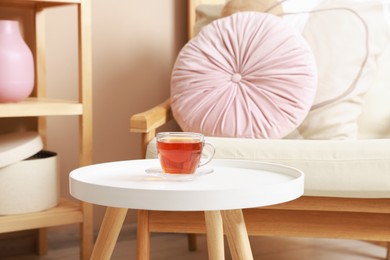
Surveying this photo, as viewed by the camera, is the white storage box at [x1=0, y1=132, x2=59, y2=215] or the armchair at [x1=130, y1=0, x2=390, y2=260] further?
the white storage box at [x1=0, y1=132, x2=59, y2=215]

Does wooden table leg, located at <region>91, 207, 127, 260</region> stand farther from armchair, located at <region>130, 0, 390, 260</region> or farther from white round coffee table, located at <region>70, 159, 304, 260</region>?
armchair, located at <region>130, 0, 390, 260</region>

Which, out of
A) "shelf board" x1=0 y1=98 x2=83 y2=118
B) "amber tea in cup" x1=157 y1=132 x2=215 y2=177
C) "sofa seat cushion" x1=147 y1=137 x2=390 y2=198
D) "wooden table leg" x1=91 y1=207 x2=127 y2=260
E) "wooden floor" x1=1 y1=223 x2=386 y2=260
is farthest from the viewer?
"wooden floor" x1=1 y1=223 x2=386 y2=260

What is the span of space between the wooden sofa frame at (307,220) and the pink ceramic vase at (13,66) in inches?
20.9

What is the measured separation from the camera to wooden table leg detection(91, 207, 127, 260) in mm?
1203

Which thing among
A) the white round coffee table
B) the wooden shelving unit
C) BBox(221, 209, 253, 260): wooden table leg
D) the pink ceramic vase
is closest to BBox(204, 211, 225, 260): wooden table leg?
the white round coffee table

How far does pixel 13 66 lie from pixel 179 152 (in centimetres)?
81

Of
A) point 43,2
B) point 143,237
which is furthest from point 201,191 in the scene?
point 43,2

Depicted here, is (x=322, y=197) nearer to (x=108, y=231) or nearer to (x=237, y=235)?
(x=237, y=235)

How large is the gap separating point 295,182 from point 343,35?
37.3 inches

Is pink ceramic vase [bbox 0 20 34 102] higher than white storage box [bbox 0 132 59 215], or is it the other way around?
pink ceramic vase [bbox 0 20 34 102]

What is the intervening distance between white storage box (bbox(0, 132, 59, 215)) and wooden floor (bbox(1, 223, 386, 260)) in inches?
12.1

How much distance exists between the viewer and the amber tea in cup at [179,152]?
1.07m

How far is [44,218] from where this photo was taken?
1.72 m

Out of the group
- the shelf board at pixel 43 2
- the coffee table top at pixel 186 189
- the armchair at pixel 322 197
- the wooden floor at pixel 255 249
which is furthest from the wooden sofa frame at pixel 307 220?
the shelf board at pixel 43 2
